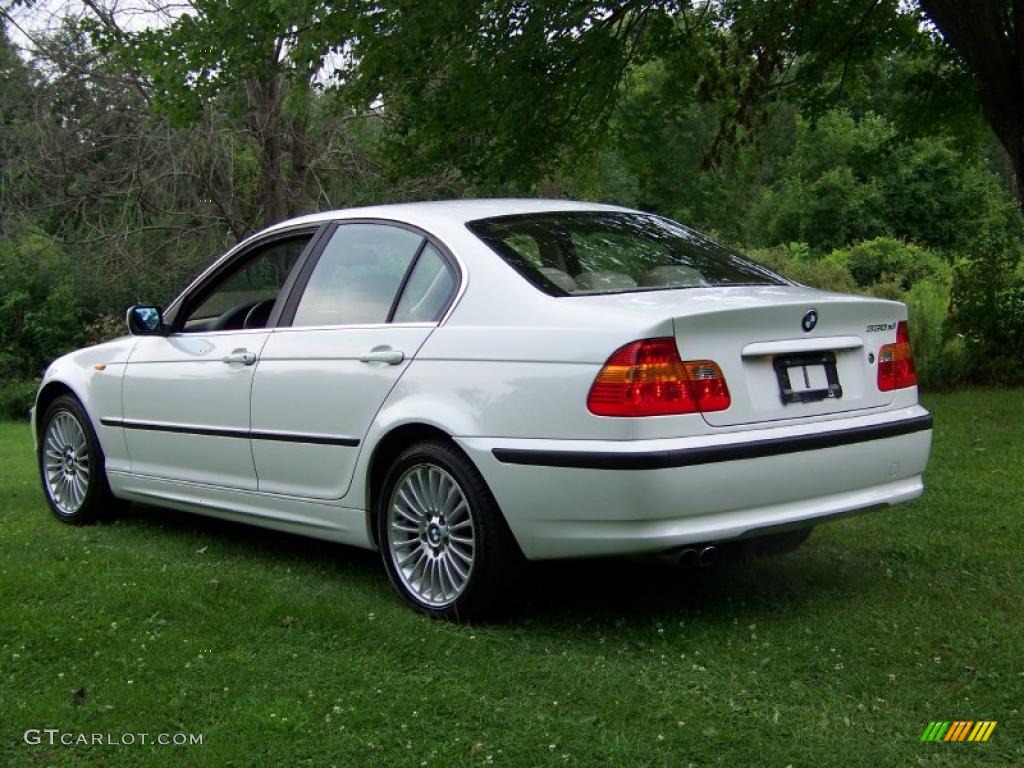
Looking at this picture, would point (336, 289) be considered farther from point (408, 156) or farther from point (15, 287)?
point (15, 287)

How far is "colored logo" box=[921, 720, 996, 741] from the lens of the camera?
3.52m

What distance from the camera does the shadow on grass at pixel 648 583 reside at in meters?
4.84

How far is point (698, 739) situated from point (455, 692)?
2.64 feet

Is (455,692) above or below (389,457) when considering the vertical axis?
below

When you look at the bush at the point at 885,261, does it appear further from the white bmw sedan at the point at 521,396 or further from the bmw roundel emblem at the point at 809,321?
the bmw roundel emblem at the point at 809,321

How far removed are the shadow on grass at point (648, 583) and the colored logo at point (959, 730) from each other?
116cm

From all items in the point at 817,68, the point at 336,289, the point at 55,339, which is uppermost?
the point at 817,68

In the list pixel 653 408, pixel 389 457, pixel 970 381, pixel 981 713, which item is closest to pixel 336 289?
pixel 389 457

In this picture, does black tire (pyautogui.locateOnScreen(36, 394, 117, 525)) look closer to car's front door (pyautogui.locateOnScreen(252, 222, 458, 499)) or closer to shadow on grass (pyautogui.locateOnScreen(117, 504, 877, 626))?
shadow on grass (pyautogui.locateOnScreen(117, 504, 877, 626))

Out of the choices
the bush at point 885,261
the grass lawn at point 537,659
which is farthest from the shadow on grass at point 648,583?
the bush at point 885,261

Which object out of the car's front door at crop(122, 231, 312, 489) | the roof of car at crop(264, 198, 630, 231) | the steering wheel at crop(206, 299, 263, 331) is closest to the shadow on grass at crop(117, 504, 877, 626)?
the car's front door at crop(122, 231, 312, 489)

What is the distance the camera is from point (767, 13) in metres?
10.8

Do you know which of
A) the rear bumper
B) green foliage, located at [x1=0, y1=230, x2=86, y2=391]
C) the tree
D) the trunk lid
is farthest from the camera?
green foliage, located at [x1=0, y1=230, x2=86, y2=391]

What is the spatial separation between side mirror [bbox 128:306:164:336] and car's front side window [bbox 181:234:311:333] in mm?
125
